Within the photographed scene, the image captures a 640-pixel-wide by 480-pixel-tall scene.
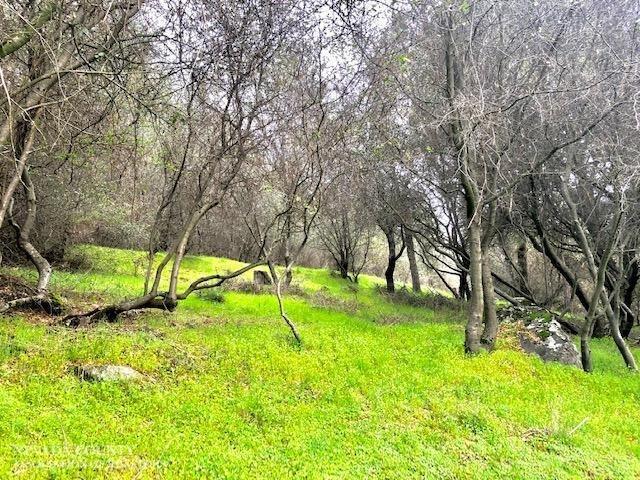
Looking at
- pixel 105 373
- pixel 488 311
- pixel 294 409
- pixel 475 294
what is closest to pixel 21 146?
pixel 105 373

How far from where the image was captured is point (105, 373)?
6.09m

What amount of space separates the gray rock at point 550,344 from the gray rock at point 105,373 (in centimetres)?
905

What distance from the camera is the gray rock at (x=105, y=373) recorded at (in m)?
5.99

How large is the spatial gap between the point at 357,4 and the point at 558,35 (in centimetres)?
484

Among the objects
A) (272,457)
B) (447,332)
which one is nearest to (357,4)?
(272,457)

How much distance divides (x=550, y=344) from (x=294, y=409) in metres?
7.84

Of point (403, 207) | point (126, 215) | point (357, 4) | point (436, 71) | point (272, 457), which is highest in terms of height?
point (436, 71)

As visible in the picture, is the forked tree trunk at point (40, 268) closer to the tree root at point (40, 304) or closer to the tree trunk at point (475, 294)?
the tree root at point (40, 304)

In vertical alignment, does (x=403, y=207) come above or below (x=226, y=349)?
above

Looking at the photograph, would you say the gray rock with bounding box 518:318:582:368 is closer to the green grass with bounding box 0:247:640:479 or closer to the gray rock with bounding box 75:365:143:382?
the green grass with bounding box 0:247:640:479

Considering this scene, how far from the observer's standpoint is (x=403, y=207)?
1888cm

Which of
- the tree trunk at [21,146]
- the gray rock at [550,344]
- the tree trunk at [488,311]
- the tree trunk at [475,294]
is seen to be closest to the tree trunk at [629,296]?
the gray rock at [550,344]

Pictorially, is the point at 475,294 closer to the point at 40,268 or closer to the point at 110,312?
the point at 110,312

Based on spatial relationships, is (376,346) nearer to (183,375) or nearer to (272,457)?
(183,375)
